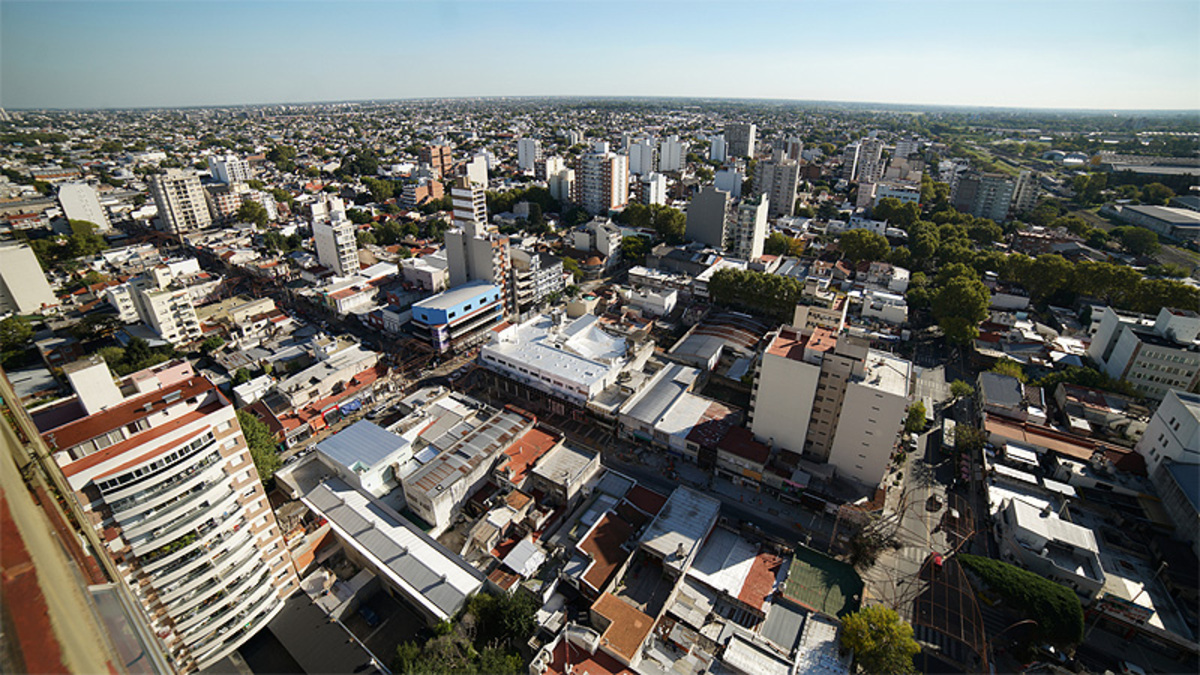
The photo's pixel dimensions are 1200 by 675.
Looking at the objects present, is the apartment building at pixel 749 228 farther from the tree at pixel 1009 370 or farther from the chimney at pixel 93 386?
the chimney at pixel 93 386

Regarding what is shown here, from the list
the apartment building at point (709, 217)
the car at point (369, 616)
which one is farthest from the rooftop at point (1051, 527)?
the apartment building at point (709, 217)

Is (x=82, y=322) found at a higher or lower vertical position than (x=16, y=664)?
lower

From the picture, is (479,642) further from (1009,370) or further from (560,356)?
(1009,370)

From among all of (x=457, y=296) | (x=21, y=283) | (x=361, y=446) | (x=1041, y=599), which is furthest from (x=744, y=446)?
(x=21, y=283)

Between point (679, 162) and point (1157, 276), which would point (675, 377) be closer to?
point (1157, 276)

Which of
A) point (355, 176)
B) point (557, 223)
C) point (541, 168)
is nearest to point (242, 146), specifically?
point (355, 176)

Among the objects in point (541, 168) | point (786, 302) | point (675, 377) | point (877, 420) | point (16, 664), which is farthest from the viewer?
point (541, 168)
